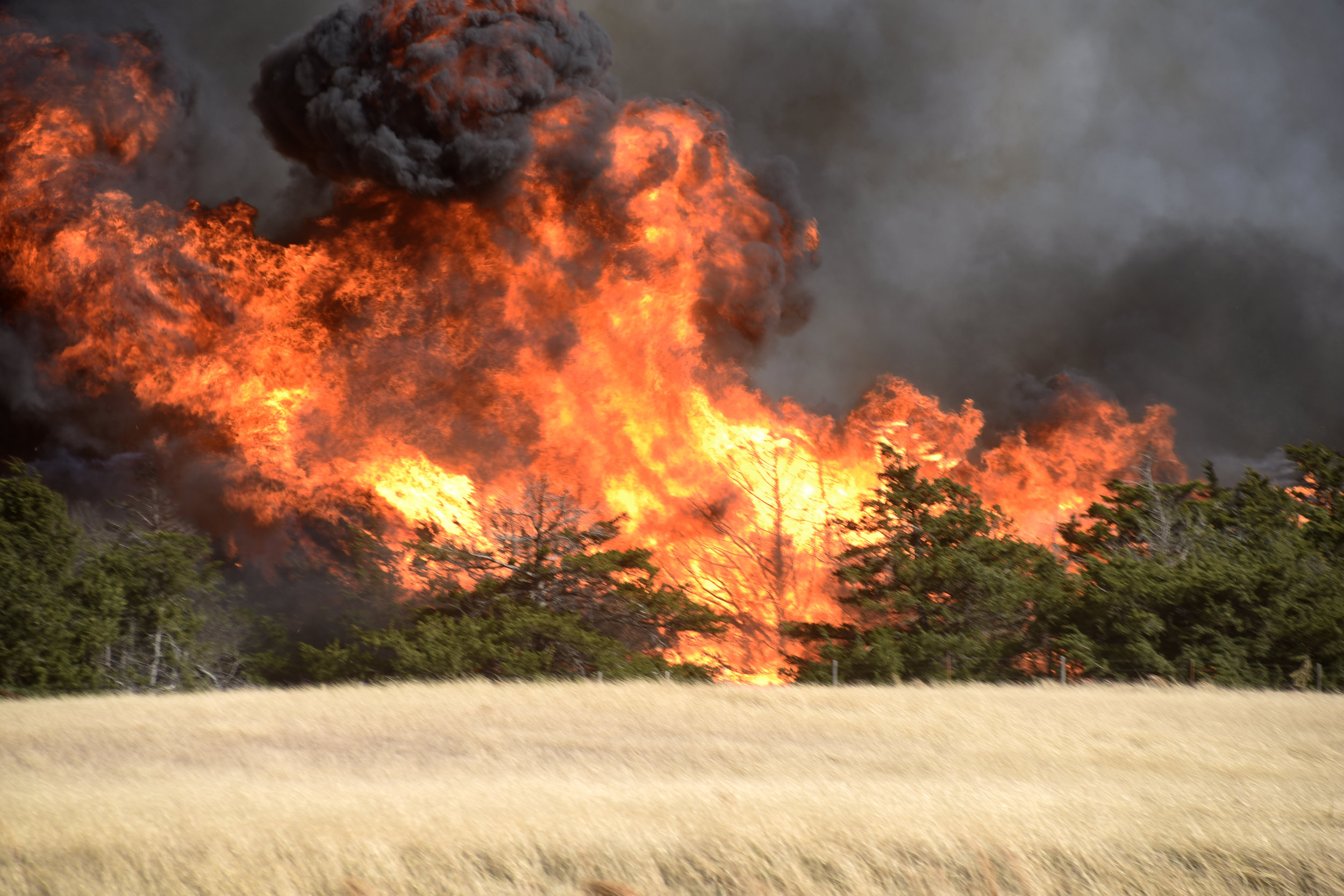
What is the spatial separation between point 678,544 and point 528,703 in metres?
19.4

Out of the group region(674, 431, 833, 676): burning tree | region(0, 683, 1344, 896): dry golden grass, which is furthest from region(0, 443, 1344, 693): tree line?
region(0, 683, 1344, 896): dry golden grass

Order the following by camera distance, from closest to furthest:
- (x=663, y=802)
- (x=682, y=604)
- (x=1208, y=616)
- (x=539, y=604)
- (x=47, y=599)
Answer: (x=663, y=802) < (x=47, y=599) < (x=1208, y=616) < (x=539, y=604) < (x=682, y=604)

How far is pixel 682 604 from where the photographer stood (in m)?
29.2

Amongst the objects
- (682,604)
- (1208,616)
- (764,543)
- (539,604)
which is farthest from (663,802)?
(764,543)

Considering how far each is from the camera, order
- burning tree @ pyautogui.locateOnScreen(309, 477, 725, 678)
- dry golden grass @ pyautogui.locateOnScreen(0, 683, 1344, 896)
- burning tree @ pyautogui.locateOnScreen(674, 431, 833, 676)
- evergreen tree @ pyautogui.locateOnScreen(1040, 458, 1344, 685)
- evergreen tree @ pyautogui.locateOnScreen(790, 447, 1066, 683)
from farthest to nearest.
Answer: burning tree @ pyautogui.locateOnScreen(674, 431, 833, 676) → evergreen tree @ pyautogui.locateOnScreen(790, 447, 1066, 683) → burning tree @ pyautogui.locateOnScreen(309, 477, 725, 678) → evergreen tree @ pyautogui.locateOnScreen(1040, 458, 1344, 685) → dry golden grass @ pyautogui.locateOnScreen(0, 683, 1344, 896)

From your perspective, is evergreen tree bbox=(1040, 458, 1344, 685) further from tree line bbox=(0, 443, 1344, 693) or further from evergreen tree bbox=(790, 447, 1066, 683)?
evergreen tree bbox=(790, 447, 1066, 683)

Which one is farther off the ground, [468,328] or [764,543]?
[468,328]

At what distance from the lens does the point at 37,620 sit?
22.3 metres

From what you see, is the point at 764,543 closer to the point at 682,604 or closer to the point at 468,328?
the point at 682,604

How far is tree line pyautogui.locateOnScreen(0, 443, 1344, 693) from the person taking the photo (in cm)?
2402

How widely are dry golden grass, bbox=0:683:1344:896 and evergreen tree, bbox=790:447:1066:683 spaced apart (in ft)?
41.7

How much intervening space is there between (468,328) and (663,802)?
29959 millimetres

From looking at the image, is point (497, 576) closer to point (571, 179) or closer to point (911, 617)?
point (911, 617)

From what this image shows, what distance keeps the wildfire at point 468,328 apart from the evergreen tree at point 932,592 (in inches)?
139
